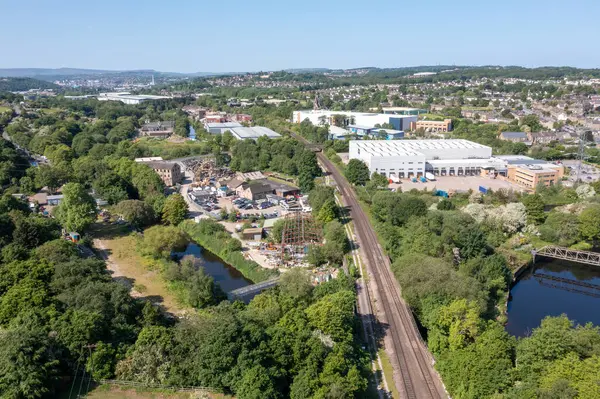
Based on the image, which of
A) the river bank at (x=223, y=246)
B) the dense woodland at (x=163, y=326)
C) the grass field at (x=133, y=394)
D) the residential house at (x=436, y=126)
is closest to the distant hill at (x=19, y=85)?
the residential house at (x=436, y=126)

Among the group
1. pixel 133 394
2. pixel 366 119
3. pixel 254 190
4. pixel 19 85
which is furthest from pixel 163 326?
pixel 19 85

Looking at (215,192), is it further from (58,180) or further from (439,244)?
(439,244)

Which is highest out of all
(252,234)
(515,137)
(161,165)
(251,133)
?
(251,133)

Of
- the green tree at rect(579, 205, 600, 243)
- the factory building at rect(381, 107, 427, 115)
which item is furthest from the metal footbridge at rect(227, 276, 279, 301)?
the factory building at rect(381, 107, 427, 115)

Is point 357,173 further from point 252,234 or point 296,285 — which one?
point 296,285

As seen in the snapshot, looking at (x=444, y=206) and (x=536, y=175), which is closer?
(x=444, y=206)

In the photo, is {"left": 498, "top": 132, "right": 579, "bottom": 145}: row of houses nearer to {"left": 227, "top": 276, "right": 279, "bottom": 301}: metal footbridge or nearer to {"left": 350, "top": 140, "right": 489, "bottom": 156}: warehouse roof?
{"left": 350, "top": 140, "right": 489, "bottom": 156}: warehouse roof
